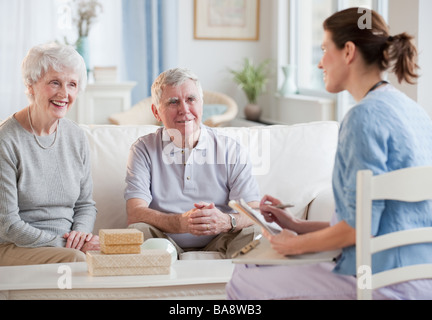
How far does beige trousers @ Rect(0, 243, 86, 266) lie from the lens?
7.22 feet

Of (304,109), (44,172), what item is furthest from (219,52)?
(44,172)

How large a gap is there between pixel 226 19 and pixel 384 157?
5175mm

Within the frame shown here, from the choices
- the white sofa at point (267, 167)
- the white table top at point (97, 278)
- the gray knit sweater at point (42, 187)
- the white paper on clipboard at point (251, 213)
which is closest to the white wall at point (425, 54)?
the white sofa at point (267, 167)

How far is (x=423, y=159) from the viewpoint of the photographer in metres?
1.57

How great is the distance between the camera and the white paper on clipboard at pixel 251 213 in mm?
1623

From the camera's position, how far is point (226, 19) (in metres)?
6.48

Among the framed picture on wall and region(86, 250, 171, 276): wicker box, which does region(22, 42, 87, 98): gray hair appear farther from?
the framed picture on wall

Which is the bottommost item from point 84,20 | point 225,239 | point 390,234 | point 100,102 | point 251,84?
point 225,239

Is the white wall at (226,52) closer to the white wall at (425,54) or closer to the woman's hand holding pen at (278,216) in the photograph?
the white wall at (425,54)

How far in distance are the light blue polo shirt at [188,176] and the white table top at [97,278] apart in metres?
0.40

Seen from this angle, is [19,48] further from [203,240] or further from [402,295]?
[402,295]

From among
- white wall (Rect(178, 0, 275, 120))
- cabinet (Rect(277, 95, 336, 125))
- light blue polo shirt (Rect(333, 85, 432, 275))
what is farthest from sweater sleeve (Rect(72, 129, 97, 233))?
white wall (Rect(178, 0, 275, 120))

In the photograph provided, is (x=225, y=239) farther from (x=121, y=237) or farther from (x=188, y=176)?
(x=121, y=237)
